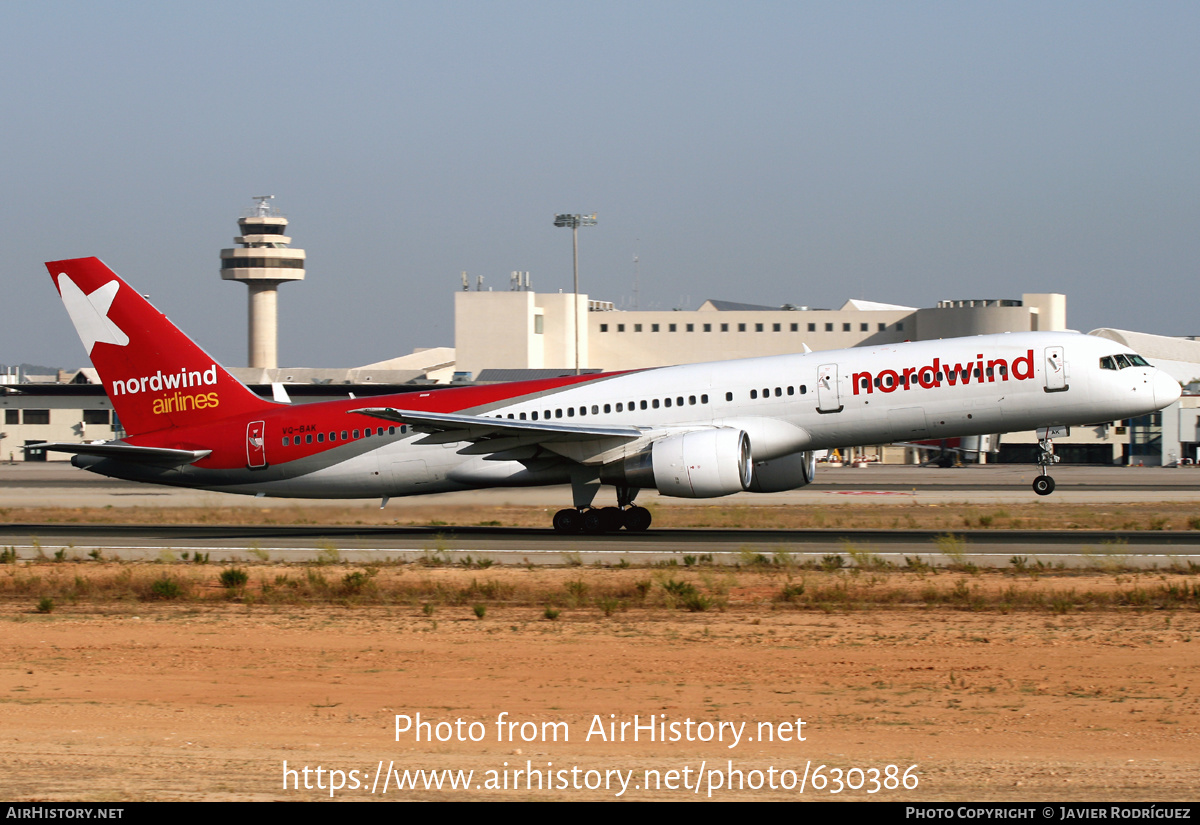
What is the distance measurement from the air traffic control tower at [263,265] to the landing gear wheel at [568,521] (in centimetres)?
10803

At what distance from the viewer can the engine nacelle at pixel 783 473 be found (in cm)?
2936

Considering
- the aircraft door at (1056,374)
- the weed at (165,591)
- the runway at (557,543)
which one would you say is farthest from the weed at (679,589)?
the aircraft door at (1056,374)

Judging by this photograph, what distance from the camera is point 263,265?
136 metres

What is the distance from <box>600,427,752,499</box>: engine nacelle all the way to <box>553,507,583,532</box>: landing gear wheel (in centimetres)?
252

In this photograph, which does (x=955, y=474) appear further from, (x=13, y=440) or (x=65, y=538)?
(x=13, y=440)

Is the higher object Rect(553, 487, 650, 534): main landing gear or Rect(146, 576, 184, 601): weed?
Rect(553, 487, 650, 534): main landing gear

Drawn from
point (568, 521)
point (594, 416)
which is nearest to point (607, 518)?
point (568, 521)

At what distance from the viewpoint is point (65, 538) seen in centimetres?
2977

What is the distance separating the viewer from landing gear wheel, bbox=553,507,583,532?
97.2 feet

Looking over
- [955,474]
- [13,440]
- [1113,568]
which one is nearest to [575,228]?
[955,474]

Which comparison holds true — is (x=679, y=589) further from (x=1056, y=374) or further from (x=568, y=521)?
(x=1056, y=374)

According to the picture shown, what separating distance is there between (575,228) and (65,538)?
219 ft

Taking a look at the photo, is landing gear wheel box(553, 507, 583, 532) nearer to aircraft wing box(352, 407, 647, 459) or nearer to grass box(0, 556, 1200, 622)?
aircraft wing box(352, 407, 647, 459)

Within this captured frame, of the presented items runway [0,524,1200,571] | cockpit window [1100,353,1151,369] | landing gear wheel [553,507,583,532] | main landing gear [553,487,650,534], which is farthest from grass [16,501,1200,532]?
cockpit window [1100,353,1151,369]
